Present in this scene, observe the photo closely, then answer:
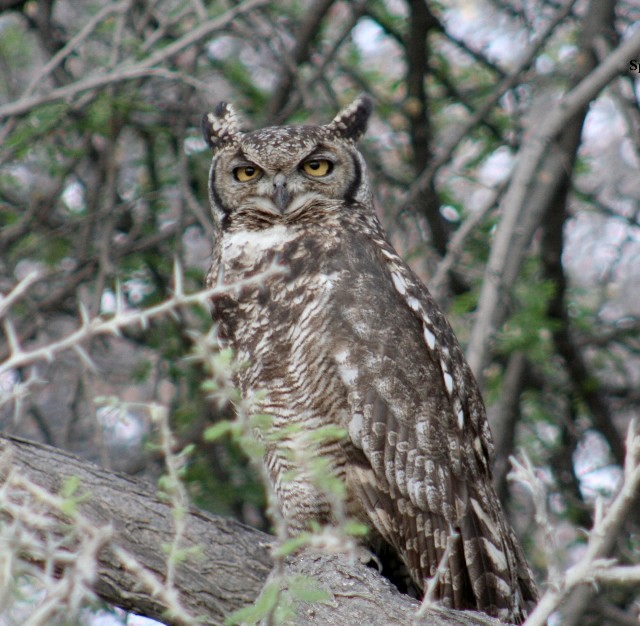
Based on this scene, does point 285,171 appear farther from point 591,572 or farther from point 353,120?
point 591,572

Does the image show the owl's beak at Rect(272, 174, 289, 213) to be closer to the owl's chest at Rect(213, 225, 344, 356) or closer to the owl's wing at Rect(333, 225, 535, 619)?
the owl's chest at Rect(213, 225, 344, 356)

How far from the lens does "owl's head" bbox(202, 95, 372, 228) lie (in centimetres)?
277

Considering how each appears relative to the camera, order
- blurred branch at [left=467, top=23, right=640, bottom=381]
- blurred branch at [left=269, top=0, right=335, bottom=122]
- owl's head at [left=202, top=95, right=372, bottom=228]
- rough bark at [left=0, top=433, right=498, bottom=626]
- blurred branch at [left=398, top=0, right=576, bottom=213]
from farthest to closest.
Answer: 1. blurred branch at [left=269, top=0, right=335, bottom=122]
2. blurred branch at [left=398, top=0, right=576, bottom=213]
3. owl's head at [left=202, top=95, right=372, bottom=228]
4. blurred branch at [left=467, top=23, right=640, bottom=381]
5. rough bark at [left=0, top=433, right=498, bottom=626]

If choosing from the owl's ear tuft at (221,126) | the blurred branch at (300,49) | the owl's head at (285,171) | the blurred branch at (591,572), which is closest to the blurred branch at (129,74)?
the owl's ear tuft at (221,126)

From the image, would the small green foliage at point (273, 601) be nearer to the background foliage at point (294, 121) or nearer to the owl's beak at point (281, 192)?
the owl's beak at point (281, 192)

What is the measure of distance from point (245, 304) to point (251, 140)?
55 centimetres

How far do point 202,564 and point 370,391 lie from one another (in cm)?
64

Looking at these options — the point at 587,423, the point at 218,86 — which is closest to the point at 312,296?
the point at 587,423

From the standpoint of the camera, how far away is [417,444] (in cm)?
250

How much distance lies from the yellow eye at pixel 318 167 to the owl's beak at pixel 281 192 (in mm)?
103

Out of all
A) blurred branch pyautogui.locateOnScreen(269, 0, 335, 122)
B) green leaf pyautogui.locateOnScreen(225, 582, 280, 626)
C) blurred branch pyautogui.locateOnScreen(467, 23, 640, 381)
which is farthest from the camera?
blurred branch pyautogui.locateOnScreen(269, 0, 335, 122)

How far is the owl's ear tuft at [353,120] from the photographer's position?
2.90m

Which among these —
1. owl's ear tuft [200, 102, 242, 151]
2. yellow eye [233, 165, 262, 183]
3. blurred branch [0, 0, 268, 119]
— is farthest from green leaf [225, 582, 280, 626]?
blurred branch [0, 0, 268, 119]

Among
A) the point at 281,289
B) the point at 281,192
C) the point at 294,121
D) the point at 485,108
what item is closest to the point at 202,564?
the point at 281,289
